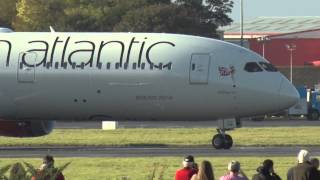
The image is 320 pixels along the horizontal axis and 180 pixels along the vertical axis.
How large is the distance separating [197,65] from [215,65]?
588 millimetres

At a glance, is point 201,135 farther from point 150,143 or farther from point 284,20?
point 284,20

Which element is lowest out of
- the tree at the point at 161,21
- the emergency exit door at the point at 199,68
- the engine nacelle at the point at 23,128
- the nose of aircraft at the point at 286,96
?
the engine nacelle at the point at 23,128

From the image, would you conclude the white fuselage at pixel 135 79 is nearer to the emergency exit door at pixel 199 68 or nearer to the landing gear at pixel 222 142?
the emergency exit door at pixel 199 68

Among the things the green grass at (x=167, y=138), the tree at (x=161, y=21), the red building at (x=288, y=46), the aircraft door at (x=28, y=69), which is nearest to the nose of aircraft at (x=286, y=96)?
the green grass at (x=167, y=138)

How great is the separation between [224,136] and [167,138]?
736 centimetres

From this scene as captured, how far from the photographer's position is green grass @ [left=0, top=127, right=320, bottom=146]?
134 feet

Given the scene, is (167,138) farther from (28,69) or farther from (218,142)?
(28,69)

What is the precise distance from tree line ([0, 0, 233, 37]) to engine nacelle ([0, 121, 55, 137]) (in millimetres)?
61547

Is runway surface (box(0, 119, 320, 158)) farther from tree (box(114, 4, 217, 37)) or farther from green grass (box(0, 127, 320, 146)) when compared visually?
tree (box(114, 4, 217, 37))

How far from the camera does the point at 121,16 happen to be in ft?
350

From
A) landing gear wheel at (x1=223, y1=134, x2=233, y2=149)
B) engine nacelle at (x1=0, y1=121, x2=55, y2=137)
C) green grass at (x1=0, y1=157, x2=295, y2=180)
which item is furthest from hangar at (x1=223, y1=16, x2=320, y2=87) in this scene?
green grass at (x1=0, y1=157, x2=295, y2=180)

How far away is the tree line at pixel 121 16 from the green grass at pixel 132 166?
230ft

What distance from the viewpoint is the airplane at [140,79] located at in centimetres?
3688

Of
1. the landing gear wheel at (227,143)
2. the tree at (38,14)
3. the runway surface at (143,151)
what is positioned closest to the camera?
the runway surface at (143,151)
